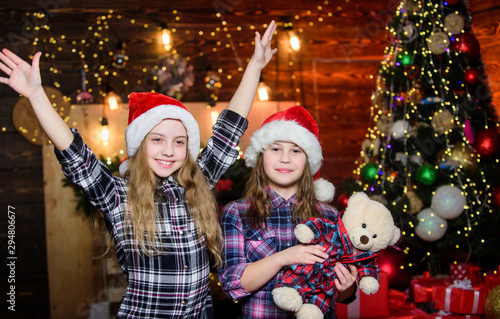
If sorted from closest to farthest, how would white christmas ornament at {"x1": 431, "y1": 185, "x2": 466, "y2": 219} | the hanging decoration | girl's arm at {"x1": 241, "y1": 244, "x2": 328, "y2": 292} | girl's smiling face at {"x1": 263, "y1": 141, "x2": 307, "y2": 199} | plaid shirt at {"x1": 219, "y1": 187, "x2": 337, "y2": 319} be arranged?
1. girl's arm at {"x1": 241, "y1": 244, "x2": 328, "y2": 292}
2. plaid shirt at {"x1": 219, "y1": 187, "x2": 337, "y2": 319}
3. girl's smiling face at {"x1": 263, "y1": 141, "x2": 307, "y2": 199}
4. white christmas ornament at {"x1": 431, "y1": 185, "x2": 466, "y2": 219}
5. the hanging decoration

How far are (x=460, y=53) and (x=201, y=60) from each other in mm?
1925

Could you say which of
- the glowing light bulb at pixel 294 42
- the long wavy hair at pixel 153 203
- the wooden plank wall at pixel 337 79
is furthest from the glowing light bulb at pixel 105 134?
the long wavy hair at pixel 153 203

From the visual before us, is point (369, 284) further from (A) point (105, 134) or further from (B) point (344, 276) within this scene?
(A) point (105, 134)

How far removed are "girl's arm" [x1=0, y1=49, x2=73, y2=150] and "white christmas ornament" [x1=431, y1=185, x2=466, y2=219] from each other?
2.09 metres

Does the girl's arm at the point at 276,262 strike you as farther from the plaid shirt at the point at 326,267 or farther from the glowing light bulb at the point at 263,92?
the glowing light bulb at the point at 263,92

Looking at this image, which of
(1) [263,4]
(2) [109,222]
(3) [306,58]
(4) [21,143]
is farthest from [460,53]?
(4) [21,143]

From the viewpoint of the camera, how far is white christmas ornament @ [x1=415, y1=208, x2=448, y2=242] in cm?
260

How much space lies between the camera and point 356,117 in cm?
385

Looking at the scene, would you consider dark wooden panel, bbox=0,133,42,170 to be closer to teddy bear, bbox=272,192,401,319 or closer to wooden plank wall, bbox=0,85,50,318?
wooden plank wall, bbox=0,85,50,318

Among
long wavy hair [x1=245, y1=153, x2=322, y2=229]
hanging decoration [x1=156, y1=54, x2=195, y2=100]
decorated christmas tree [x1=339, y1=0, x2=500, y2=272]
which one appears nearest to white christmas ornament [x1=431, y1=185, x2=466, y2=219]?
decorated christmas tree [x1=339, y1=0, x2=500, y2=272]

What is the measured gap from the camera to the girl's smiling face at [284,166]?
5.09ft

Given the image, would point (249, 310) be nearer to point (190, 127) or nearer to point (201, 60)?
point (190, 127)

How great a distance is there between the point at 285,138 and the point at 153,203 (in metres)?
0.52

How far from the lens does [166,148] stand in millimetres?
1491
